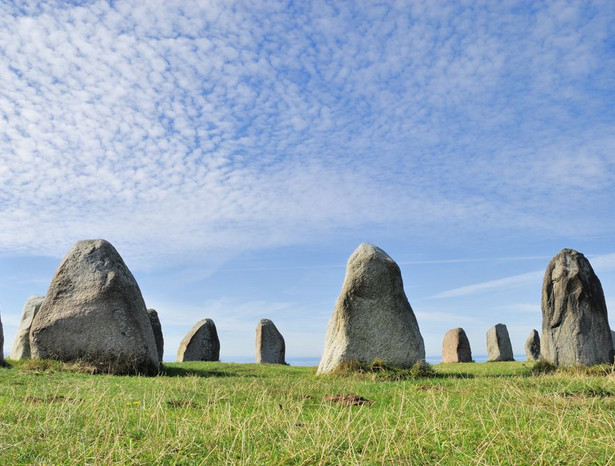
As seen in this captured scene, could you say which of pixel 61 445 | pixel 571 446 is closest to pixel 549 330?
pixel 571 446

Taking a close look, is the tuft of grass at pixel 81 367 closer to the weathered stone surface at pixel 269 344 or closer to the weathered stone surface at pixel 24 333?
the weathered stone surface at pixel 24 333

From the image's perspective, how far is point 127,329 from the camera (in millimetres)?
16672

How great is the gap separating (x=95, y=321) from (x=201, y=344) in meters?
13.8

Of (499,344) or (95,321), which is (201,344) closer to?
(95,321)

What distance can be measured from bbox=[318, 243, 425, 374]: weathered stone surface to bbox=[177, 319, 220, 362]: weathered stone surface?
14093mm

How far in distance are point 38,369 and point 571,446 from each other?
13.5 m

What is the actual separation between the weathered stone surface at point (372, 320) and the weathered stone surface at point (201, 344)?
14.1 meters

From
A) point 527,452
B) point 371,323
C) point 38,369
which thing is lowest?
point 527,452

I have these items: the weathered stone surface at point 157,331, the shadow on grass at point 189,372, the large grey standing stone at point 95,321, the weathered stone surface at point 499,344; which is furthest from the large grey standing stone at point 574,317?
the weathered stone surface at point 499,344

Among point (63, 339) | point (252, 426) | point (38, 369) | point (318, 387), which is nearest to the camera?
point (252, 426)

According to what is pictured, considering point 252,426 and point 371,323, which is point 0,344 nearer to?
point 371,323

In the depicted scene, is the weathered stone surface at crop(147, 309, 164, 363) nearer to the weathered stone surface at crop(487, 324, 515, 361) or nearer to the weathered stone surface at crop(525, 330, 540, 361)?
the weathered stone surface at crop(487, 324, 515, 361)

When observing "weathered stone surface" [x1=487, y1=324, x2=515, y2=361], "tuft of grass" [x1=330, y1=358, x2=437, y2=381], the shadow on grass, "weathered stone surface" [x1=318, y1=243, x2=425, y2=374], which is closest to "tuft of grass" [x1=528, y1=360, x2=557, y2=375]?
"tuft of grass" [x1=330, y1=358, x2=437, y2=381]

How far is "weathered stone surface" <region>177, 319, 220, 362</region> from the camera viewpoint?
97.6 ft
